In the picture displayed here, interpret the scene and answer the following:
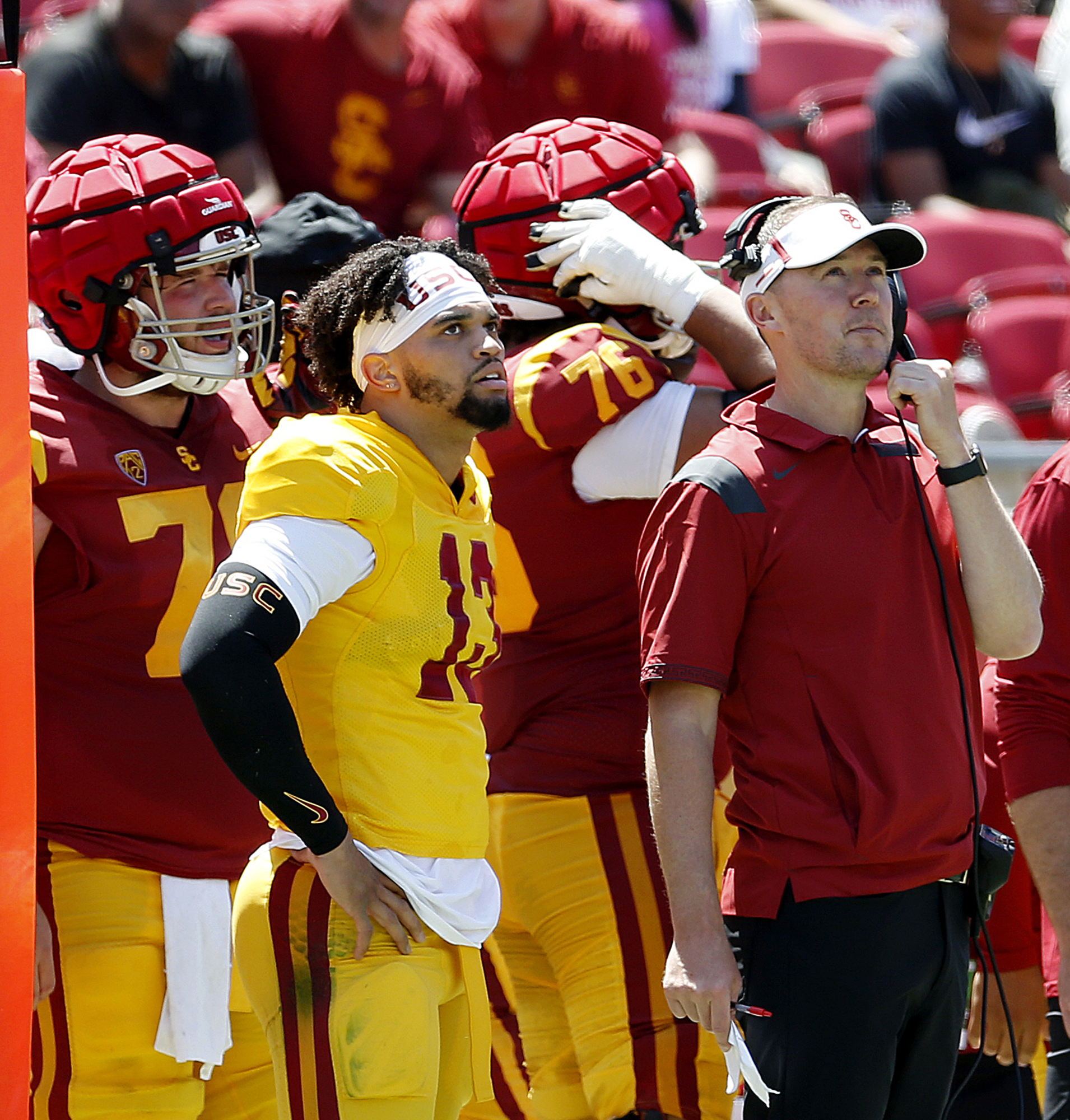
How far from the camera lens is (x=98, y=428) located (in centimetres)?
332

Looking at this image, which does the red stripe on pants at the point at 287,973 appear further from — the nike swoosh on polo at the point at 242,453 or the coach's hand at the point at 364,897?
the nike swoosh on polo at the point at 242,453

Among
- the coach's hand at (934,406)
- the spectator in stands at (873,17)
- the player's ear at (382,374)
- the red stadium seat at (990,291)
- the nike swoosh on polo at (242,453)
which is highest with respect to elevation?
the spectator in stands at (873,17)

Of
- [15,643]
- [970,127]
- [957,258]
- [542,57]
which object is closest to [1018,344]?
[957,258]

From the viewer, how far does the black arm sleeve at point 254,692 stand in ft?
8.32

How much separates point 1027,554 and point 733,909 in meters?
0.73

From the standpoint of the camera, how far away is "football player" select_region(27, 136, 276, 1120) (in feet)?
10.5

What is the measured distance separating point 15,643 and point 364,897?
2.30ft

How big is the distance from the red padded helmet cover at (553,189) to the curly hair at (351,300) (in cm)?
32

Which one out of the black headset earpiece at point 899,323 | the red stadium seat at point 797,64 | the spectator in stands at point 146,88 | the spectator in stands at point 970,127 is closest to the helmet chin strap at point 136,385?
the black headset earpiece at point 899,323

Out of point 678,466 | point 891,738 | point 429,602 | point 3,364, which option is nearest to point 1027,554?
point 891,738

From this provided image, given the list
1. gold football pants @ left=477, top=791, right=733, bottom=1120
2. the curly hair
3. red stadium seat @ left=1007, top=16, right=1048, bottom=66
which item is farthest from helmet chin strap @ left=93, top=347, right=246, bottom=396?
red stadium seat @ left=1007, top=16, right=1048, bottom=66

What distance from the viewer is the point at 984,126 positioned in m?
8.20

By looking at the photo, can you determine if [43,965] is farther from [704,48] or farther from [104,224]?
[704,48]

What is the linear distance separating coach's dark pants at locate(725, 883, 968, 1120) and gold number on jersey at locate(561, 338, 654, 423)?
95 centimetres
